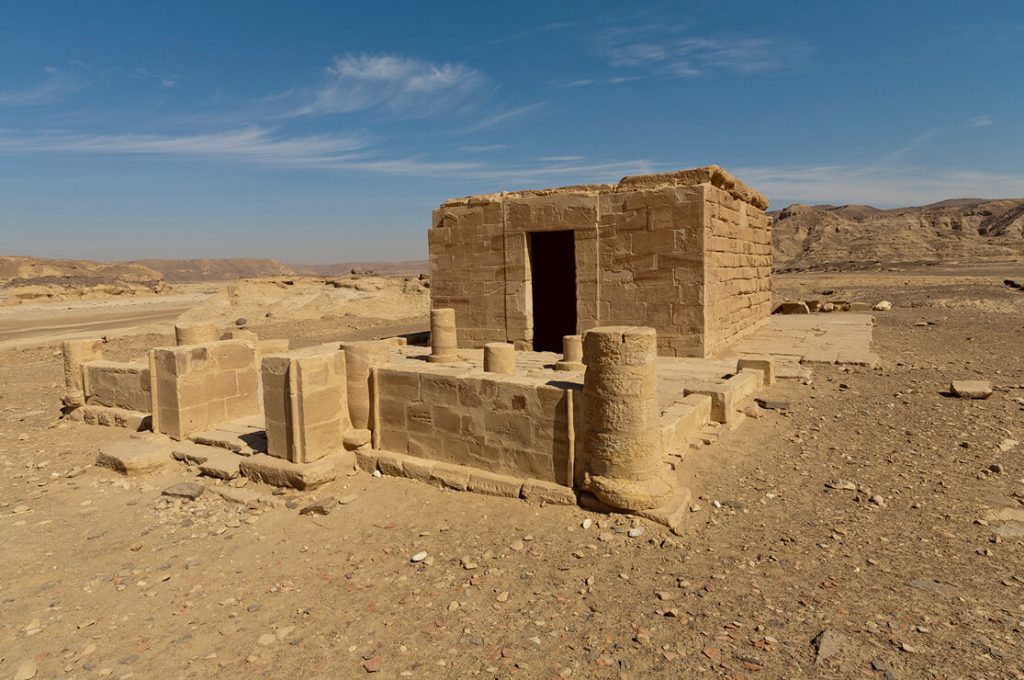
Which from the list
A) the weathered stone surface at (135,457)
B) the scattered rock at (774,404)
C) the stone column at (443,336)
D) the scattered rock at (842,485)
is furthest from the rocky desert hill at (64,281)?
the scattered rock at (842,485)

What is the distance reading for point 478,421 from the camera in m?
5.65

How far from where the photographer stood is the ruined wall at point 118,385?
321 inches

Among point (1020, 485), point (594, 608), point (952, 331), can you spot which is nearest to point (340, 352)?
point (594, 608)

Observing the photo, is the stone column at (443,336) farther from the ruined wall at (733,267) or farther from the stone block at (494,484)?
the stone block at (494,484)

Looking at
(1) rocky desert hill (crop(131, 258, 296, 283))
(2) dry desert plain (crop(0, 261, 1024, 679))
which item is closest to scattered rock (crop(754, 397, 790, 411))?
(2) dry desert plain (crop(0, 261, 1024, 679))

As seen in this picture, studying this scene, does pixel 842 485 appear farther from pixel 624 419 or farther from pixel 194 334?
pixel 194 334

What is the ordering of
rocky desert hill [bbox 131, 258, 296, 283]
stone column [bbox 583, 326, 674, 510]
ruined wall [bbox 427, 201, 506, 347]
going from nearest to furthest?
stone column [bbox 583, 326, 674, 510], ruined wall [bbox 427, 201, 506, 347], rocky desert hill [bbox 131, 258, 296, 283]

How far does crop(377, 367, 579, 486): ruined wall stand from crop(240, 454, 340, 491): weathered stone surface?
2.11 feet

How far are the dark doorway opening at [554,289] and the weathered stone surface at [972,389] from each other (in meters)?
8.23

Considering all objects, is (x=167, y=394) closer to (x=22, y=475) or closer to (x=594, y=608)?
(x=22, y=475)

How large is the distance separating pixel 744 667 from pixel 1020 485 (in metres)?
3.86

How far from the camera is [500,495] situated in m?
5.36

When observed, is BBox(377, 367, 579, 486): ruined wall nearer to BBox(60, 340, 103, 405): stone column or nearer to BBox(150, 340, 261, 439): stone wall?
BBox(150, 340, 261, 439): stone wall

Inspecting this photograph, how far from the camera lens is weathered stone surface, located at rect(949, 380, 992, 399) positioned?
25.3ft
